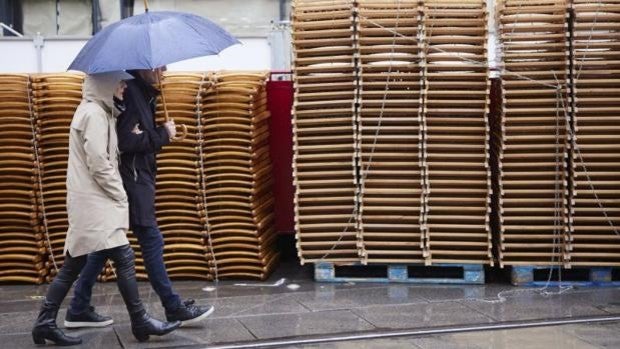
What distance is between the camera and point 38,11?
18969 mm

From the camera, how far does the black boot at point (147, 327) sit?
7141 millimetres

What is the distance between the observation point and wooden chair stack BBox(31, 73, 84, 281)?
9391 millimetres

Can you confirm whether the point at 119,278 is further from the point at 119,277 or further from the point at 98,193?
the point at 98,193

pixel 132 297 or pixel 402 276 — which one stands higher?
pixel 132 297

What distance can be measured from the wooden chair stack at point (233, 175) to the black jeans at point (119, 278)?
7.83 ft

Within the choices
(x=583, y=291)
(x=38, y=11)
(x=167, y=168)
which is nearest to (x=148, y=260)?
(x=167, y=168)

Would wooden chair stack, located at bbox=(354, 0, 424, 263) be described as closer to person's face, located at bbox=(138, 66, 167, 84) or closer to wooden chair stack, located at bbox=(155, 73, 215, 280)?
wooden chair stack, located at bbox=(155, 73, 215, 280)

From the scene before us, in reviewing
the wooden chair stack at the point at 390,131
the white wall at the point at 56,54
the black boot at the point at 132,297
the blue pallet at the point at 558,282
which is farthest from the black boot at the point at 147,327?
the white wall at the point at 56,54

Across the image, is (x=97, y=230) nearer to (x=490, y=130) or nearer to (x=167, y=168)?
(x=167, y=168)

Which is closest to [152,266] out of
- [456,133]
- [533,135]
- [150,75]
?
[150,75]

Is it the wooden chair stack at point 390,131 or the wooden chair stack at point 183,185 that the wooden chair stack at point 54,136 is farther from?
the wooden chair stack at point 390,131

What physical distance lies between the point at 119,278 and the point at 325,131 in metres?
2.93

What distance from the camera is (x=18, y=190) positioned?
9.48 m

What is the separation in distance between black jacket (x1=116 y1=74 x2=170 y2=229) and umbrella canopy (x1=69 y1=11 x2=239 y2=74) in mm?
496
